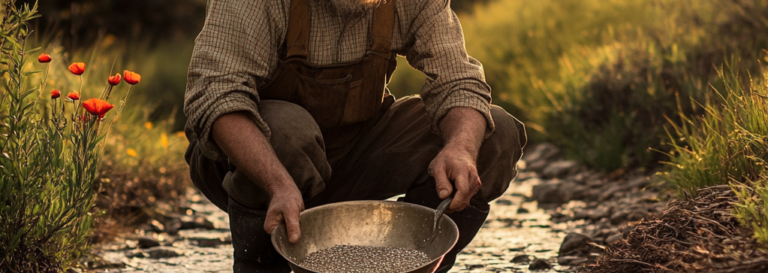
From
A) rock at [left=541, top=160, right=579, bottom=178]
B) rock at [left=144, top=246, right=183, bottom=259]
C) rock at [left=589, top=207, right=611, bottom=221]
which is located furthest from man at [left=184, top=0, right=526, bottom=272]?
rock at [left=541, top=160, right=579, bottom=178]

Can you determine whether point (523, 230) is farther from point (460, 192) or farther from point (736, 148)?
point (460, 192)

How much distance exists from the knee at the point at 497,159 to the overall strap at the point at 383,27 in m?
0.44

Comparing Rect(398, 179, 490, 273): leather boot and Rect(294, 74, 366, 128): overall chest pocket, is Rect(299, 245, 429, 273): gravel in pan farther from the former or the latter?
Rect(294, 74, 366, 128): overall chest pocket

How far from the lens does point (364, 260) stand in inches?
93.9

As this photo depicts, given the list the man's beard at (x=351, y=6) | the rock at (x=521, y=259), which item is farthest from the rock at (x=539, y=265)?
the man's beard at (x=351, y=6)

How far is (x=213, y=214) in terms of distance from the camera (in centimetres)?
485

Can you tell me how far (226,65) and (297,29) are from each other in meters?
0.29

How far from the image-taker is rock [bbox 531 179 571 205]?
16.4 ft

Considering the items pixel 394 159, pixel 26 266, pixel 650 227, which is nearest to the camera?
pixel 650 227

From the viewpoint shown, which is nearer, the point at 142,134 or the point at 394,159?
the point at 394,159

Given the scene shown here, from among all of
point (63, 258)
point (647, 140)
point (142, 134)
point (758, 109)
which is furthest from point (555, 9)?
point (63, 258)

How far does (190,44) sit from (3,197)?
39.3 ft

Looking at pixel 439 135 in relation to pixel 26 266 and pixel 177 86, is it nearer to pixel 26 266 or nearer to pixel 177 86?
pixel 26 266

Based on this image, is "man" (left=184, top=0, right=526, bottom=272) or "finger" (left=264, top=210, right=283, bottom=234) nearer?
"finger" (left=264, top=210, right=283, bottom=234)
